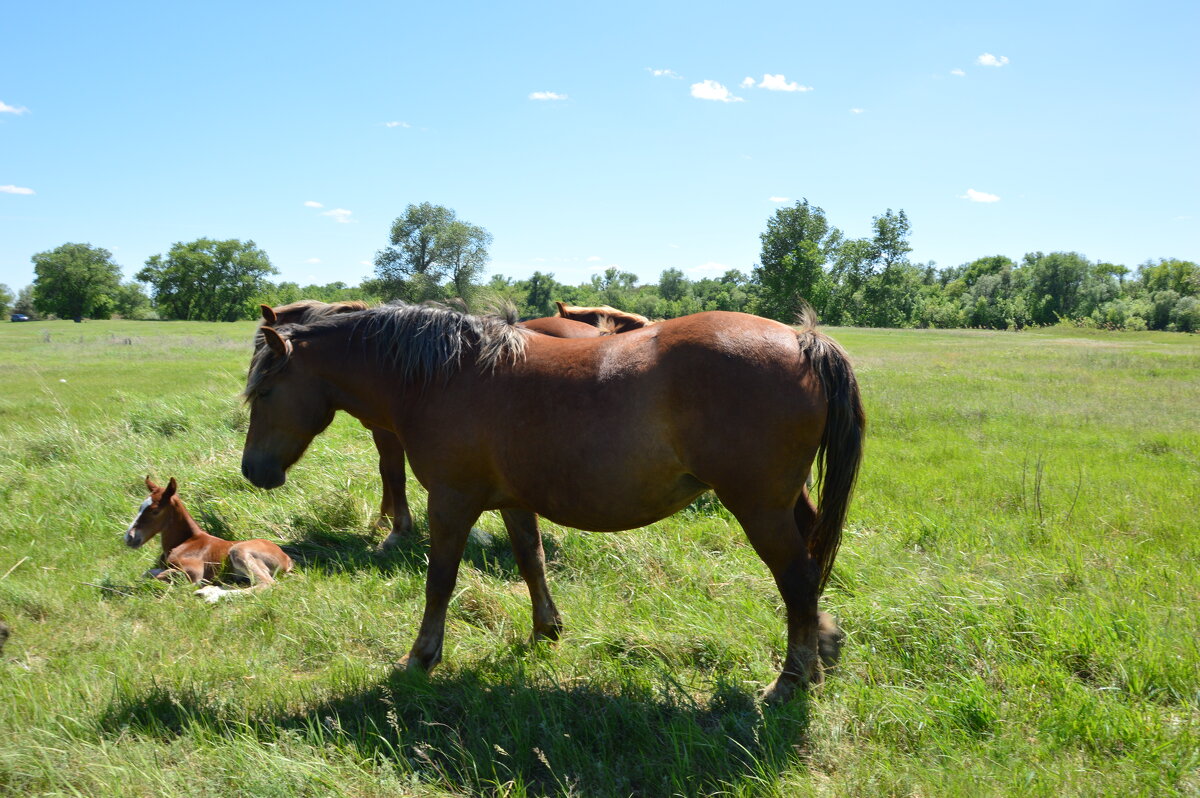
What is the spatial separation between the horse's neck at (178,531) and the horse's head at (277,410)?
2.17 metres

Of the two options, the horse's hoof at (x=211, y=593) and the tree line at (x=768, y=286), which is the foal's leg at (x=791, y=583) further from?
the tree line at (x=768, y=286)

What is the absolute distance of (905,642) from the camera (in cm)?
365

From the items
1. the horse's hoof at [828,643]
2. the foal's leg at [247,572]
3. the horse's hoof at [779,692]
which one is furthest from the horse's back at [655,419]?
the foal's leg at [247,572]

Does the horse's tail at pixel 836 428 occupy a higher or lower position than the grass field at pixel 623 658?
higher

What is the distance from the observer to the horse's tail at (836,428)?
3260mm

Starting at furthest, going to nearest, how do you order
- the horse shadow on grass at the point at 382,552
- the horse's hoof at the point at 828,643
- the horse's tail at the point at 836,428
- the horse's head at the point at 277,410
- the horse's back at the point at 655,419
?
the horse shadow on grass at the point at 382,552 → the horse's head at the point at 277,410 → the horse's hoof at the point at 828,643 → the horse's tail at the point at 836,428 → the horse's back at the point at 655,419

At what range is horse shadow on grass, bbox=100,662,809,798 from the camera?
9.29ft

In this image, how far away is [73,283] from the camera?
273ft

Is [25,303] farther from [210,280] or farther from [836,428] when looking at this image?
[836,428]

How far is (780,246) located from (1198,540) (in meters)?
61.8

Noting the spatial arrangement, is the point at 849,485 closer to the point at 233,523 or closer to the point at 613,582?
the point at 613,582

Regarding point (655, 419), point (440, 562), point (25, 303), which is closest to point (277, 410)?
point (440, 562)

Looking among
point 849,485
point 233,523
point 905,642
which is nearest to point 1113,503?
point 905,642

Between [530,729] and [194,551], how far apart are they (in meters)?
3.91
